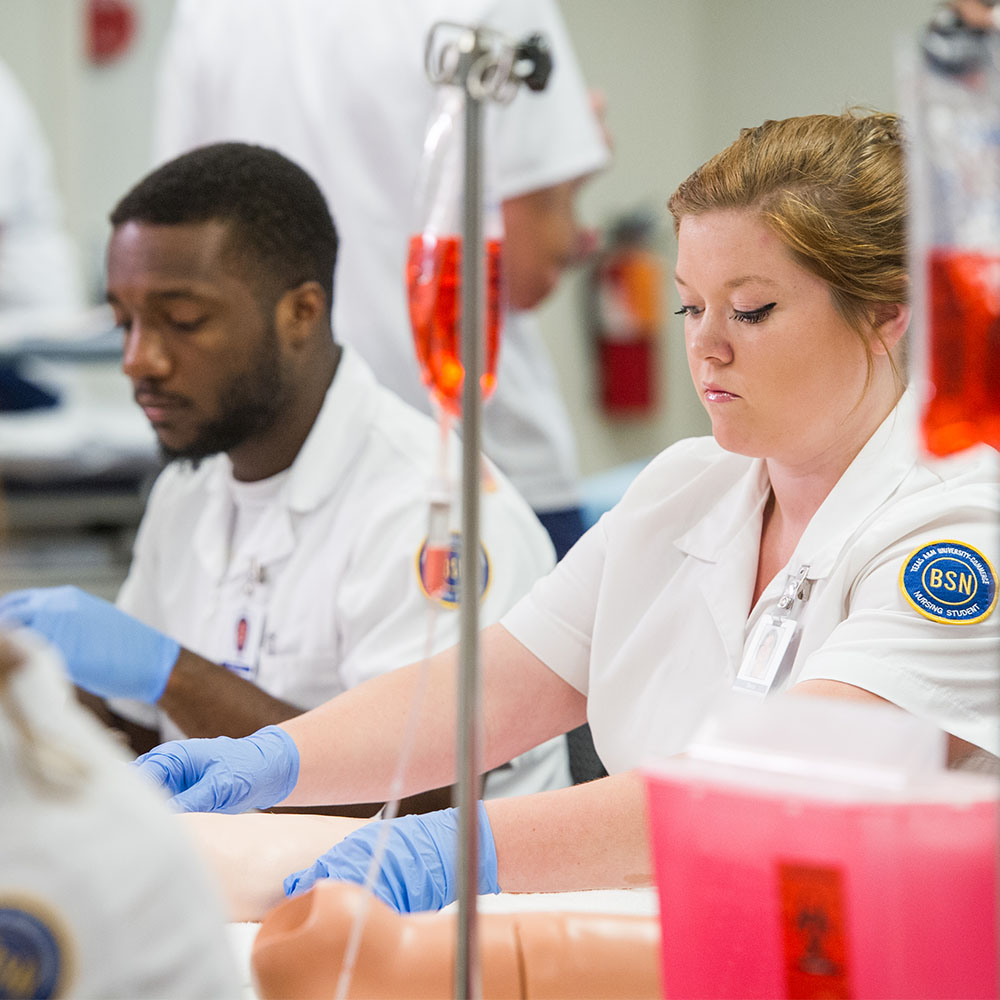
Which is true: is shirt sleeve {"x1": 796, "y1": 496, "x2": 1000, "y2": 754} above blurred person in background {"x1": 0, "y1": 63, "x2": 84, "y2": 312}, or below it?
below

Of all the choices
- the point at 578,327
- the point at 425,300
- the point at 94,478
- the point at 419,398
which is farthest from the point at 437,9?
the point at 578,327

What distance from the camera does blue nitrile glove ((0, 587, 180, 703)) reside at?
1458 millimetres

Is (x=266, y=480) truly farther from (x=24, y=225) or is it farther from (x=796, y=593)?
(x=24, y=225)

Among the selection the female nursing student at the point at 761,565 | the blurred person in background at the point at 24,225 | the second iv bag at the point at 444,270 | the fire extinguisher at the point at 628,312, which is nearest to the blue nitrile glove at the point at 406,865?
the female nursing student at the point at 761,565

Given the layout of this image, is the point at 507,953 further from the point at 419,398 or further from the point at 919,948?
the point at 419,398

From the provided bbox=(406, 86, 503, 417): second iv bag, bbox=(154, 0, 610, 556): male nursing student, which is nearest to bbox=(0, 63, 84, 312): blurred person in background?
bbox=(154, 0, 610, 556): male nursing student

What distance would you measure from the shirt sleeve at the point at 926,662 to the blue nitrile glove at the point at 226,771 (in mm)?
476

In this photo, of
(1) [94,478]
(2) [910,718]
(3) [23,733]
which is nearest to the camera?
(3) [23,733]

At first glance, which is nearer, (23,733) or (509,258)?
(23,733)

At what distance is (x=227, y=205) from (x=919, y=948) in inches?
48.3

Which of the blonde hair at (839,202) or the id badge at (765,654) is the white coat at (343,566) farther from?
the blonde hair at (839,202)

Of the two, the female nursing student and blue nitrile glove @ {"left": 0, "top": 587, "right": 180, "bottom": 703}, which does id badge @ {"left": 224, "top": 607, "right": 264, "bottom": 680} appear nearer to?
blue nitrile glove @ {"left": 0, "top": 587, "right": 180, "bottom": 703}

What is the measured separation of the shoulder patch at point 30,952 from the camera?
50cm

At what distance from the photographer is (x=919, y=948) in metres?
0.59
